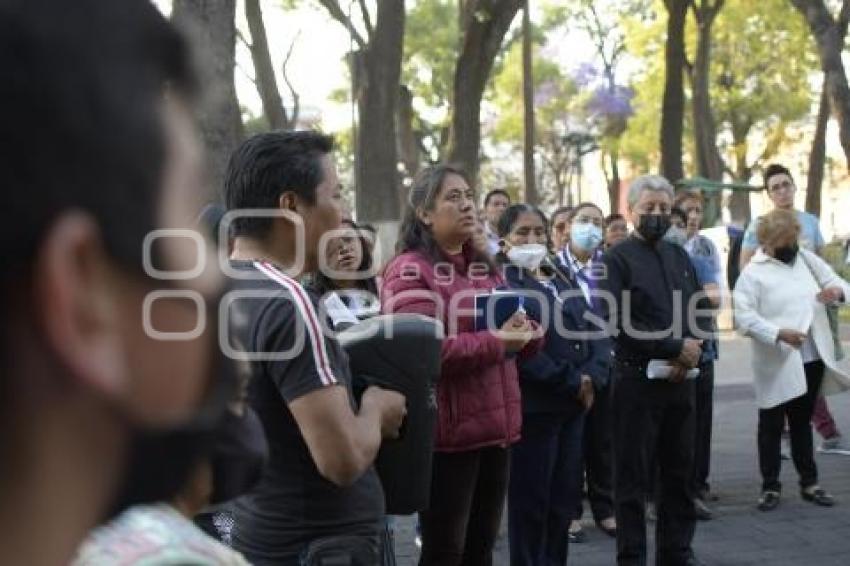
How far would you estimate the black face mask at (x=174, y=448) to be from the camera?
0.62 m

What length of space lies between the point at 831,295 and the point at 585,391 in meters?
2.33

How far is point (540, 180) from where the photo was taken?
51156 mm

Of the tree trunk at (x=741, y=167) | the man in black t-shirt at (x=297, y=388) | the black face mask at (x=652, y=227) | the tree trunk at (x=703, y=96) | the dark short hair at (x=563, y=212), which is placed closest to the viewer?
the man in black t-shirt at (x=297, y=388)

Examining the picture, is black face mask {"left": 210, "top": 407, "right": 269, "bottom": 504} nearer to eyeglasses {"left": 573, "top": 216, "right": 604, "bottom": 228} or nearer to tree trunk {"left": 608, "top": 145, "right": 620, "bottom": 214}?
eyeglasses {"left": 573, "top": 216, "right": 604, "bottom": 228}

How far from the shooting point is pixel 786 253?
22.4ft

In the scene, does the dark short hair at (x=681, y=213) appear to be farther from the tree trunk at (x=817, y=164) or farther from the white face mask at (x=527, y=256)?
the tree trunk at (x=817, y=164)

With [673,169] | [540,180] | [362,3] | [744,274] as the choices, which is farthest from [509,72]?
[744,274]

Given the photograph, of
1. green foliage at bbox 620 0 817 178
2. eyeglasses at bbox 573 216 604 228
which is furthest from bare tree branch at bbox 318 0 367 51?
eyeglasses at bbox 573 216 604 228

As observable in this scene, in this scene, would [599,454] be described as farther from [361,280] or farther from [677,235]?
[361,280]

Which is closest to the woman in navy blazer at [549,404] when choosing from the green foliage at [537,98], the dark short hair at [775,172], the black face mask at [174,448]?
the dark short hair at [775,172]

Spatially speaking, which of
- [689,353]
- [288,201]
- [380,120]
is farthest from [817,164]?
[288,201]

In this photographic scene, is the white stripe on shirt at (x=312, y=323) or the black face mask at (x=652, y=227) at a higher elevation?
the black face mask at (x=652, y=227)

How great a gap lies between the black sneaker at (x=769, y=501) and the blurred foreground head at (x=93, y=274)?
6.38 metres

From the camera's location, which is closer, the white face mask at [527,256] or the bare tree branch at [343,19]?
the white face mask at [527,256]
